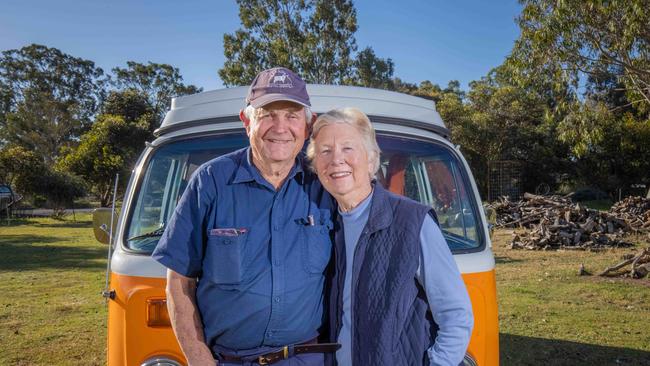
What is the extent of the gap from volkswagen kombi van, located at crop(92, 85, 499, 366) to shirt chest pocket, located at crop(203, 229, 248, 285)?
766mm

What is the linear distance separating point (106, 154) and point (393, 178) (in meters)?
27.8

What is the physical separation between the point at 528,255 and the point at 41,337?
34.7ft

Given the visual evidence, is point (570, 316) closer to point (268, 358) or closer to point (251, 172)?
point (268, 358)

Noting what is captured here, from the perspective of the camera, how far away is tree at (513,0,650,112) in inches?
417

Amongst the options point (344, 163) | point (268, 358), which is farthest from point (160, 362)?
point (344, 163)

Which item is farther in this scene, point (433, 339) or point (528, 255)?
point (528, 255)

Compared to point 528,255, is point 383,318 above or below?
above

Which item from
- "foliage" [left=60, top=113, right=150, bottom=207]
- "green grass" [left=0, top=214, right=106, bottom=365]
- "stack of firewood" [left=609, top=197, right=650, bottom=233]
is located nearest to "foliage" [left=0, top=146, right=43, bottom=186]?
"foliage" [left=60, top=113, right=150, bottom=207]

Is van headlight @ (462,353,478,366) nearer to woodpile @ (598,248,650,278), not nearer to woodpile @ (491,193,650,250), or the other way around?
woodpile @ (598,248,650,278)

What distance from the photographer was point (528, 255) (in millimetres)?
12500

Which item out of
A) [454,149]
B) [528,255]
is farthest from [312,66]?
[454,149]

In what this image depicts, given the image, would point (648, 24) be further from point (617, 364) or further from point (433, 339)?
point (433, 339)

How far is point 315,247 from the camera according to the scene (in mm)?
1989

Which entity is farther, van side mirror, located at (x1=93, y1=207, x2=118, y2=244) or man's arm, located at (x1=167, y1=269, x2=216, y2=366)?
van side mirror, located at (x1=93, y1=207, x2=118, y2=244)
